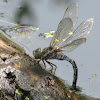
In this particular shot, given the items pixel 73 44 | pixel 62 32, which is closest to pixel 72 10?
pixel 62 32

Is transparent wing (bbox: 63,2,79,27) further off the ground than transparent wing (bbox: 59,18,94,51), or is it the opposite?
transparent wing (bbox: 63,2,79,27)

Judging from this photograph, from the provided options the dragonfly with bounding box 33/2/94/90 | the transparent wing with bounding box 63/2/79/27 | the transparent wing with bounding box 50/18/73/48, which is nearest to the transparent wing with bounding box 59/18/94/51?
the dragonfly with bounding box 33/2/94/90

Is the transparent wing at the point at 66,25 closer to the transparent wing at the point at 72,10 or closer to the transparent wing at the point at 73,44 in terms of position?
the transparent wing at the point at 72,10

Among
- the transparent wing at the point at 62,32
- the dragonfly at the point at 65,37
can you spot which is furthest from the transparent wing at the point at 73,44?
the transparent wing at the point at 62,32

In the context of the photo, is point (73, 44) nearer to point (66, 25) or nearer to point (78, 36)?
point (78, 36)

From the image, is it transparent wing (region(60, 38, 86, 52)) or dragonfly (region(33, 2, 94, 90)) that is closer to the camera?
transparent wing (region(60, 38, 86, 52))

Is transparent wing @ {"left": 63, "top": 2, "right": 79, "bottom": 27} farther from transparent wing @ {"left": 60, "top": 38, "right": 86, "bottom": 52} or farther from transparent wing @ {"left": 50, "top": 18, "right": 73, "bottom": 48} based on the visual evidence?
transparent wing @ {"left": 60, "top": 38, "right": 86, "bottom": 52}

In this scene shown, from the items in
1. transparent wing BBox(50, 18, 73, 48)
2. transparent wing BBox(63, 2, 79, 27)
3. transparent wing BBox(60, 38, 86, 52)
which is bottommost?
transparent wing BBox(60, 38, 86, 52)

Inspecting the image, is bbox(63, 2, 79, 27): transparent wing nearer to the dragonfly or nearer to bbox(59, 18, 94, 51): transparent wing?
the dragonfly
